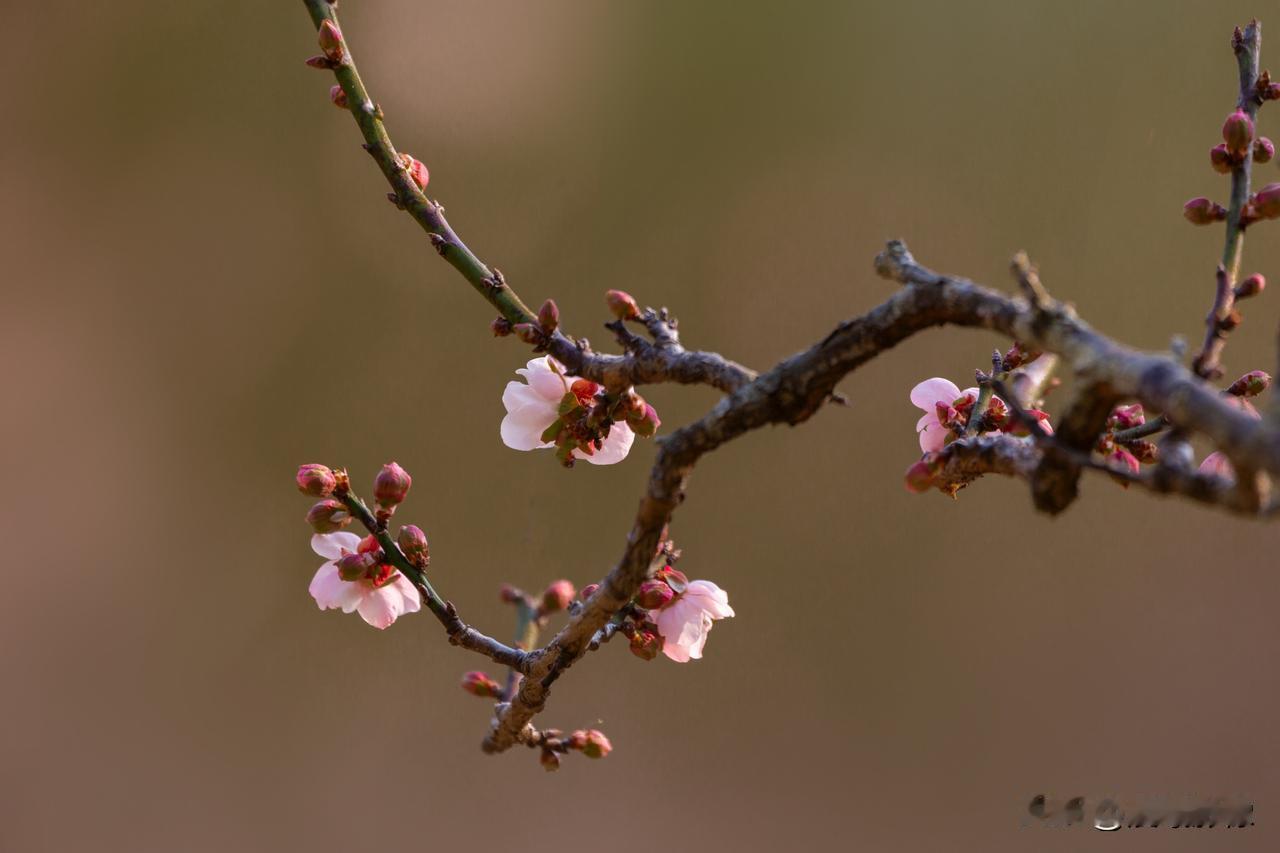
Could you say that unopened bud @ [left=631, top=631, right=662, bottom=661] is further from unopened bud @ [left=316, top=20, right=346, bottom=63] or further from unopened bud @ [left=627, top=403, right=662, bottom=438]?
unopened bud @ [left=316, top=20, right=346, bottom=63]

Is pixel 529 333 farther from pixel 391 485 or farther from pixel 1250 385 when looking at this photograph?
pixel 1250 385

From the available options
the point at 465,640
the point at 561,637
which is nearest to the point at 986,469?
the point at 561,637

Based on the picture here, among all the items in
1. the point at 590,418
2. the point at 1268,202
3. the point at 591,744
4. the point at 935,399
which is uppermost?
the point at 1268,202

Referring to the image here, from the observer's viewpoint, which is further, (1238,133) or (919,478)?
(1238,133)

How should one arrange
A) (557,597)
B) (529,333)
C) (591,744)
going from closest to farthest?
(529,333) < (591,744) < (557,597)

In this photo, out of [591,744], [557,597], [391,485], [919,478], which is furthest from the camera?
[557,597]

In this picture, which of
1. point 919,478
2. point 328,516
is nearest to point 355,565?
point 328,516

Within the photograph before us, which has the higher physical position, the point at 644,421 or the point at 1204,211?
the point at 1204,211
